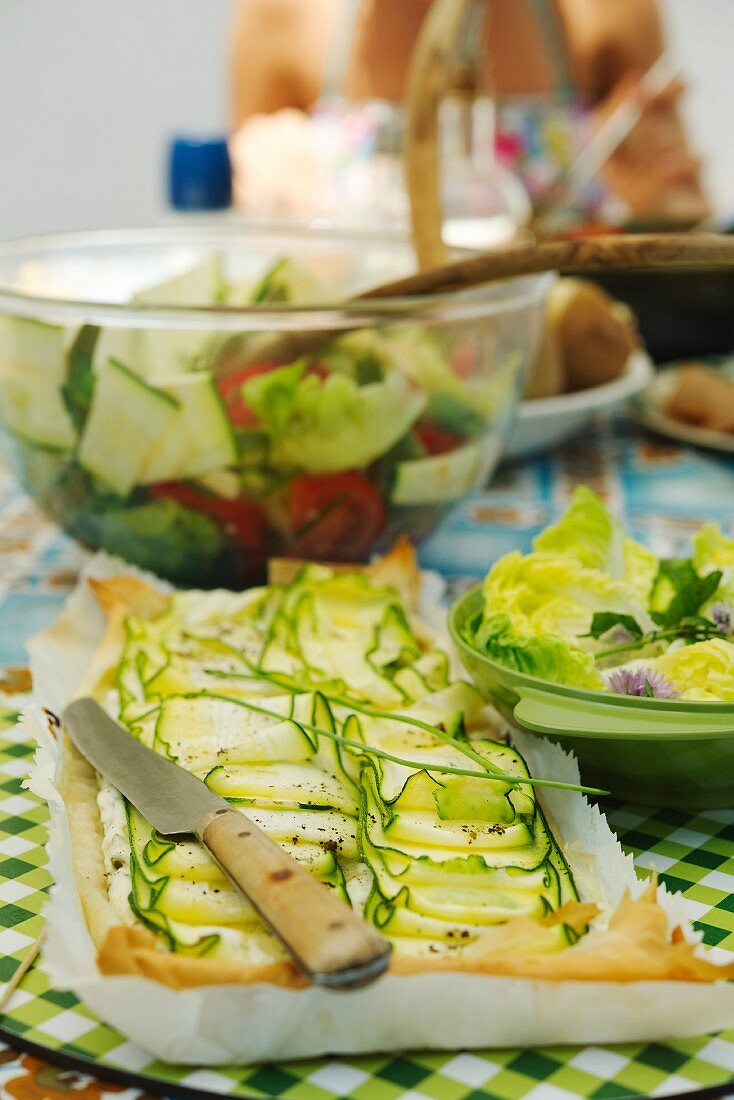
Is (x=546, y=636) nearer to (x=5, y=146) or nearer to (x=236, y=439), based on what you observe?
(x=236, y=439)

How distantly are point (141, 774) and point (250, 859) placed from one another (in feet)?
0.54

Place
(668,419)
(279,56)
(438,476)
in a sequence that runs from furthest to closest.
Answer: (279,56) → (668,419) → (438,476)

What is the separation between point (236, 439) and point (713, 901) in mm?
595

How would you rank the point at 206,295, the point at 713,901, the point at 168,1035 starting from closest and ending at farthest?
the point at 168,1035, the point at 713,901, the point at 206,295

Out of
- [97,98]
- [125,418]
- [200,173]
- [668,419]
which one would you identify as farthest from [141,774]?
[97,98]

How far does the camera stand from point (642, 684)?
0.78 meters

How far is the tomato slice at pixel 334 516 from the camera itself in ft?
3.80

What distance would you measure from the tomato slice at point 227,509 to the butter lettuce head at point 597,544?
30 centimetres

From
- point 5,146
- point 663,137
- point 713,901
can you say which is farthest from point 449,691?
point 5,146

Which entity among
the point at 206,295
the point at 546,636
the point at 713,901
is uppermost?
the point at 206,295

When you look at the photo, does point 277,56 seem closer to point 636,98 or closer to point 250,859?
point 636,98

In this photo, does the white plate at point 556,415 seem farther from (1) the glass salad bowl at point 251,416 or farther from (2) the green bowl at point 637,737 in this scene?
(2) the green bowl at point 637,737

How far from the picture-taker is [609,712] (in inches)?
29.6

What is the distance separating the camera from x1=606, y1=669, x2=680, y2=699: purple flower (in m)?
0.77
